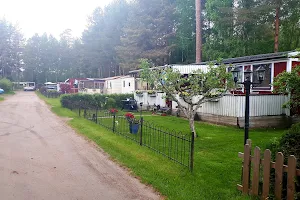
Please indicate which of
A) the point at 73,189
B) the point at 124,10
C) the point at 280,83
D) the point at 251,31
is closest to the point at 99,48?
the point at 124,10

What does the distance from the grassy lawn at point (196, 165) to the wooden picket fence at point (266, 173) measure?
0.87 feet

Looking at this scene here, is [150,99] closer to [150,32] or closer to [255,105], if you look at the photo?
[255,105]

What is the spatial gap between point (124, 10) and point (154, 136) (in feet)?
133

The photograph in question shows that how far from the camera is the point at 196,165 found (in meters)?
6.50

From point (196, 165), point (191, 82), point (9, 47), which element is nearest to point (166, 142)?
point (191, 82)

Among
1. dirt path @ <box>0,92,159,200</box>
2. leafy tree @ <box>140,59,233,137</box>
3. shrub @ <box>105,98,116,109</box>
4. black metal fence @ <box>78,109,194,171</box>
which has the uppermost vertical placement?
leafy tree @ <box>140,59,233,137</box>

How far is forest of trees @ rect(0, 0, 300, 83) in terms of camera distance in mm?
25469

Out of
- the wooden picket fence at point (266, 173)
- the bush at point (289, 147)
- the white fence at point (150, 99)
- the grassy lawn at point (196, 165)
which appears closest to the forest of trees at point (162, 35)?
the white fence at point (150, 99)

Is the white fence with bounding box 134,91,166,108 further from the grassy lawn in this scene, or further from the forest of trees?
the forest of trees

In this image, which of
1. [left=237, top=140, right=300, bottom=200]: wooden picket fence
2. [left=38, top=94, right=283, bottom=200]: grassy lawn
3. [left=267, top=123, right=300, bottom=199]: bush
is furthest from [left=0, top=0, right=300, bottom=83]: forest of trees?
[left=237, top=140, right=300, bottom=200]: wooden picket fence

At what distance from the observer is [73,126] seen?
12.4m

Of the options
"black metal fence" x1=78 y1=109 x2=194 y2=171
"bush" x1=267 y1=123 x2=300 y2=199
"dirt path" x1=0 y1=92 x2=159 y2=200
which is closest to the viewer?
"bush" x1=267 y1=123 x2=300 y2=199

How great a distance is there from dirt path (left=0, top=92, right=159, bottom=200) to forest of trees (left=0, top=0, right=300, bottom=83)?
68.4 feet

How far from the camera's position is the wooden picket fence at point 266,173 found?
3.85 m
